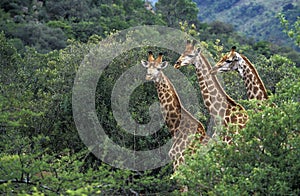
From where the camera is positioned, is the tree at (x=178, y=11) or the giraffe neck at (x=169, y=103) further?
the tree at (x=178, y=11)

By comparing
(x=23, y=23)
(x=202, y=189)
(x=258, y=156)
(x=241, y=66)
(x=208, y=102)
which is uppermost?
(x=23, y=23)

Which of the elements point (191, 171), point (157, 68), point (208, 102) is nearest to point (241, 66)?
point (208, 102)

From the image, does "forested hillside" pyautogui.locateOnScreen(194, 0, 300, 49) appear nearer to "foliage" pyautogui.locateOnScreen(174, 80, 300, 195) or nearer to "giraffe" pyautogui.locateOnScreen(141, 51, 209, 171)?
"giraffe" pyautogui.locateOnScreen(141, 51, 209, 171)

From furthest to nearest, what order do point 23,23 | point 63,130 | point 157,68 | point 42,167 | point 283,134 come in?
point 23,23 < point 63,130 < point 157,68 < point 42,167 < point 283,134

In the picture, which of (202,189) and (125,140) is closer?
(202,189)

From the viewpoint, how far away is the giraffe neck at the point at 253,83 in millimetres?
11477

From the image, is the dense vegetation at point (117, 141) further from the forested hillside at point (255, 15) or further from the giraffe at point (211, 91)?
the forested hillside at point (255, 15)

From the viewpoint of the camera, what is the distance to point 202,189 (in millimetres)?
8898

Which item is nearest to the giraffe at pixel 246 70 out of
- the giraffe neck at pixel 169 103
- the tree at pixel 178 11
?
the giraffe neck at pixel 169 103

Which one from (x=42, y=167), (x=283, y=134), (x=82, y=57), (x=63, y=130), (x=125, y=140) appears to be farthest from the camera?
(x=82, y=57)

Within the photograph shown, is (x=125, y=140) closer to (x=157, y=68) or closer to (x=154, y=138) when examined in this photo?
(x=154, y=138)

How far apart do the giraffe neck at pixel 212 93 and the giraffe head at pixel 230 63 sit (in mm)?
216

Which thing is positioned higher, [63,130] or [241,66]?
[241,66]

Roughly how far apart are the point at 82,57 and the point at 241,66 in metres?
5.57
